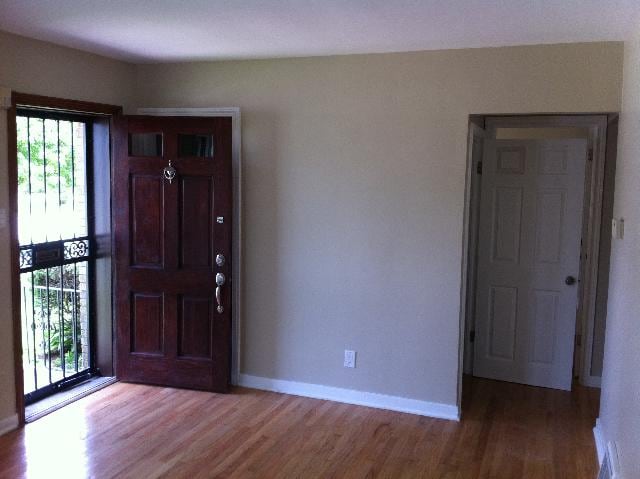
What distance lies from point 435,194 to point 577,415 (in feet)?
5.74

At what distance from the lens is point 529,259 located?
4414 mm

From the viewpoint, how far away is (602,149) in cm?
428

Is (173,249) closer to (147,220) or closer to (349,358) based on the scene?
(147,220)

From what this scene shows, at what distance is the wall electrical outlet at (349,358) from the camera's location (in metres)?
4.10

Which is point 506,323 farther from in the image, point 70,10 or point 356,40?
point 70,10

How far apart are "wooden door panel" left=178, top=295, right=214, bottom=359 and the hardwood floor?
31 cm

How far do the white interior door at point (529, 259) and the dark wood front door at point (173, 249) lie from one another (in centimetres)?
196

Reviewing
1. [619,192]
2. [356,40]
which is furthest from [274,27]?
[619,192]

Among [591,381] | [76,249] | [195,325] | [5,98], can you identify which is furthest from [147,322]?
[591,381]

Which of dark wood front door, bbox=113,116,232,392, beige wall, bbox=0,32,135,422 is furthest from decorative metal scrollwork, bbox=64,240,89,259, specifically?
beige wall, bbox=0,32,135,422

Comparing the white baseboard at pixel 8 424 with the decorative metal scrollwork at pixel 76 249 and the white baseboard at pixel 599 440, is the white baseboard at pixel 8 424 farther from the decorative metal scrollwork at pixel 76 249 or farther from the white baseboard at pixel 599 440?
the white baseboard at pixel 599 440

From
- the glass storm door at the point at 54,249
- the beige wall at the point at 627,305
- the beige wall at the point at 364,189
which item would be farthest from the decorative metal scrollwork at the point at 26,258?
the beige wall at the point at 627,305

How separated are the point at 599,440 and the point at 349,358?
1598 millimetres

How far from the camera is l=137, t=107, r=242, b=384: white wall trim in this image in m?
4.20
